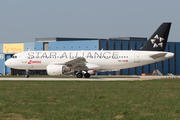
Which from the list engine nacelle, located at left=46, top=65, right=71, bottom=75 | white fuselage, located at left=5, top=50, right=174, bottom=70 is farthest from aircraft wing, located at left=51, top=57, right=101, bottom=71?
engine nacelle, located at left=46, top=65, right=71, bottom=75

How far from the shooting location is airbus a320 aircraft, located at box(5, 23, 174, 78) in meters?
40.4

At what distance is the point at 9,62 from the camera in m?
45.9

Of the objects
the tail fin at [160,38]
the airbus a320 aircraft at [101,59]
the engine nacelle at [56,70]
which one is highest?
the tail fin at [160,38]

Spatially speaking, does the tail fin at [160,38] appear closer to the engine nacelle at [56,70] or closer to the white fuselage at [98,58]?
the white fuselage at [98,58]

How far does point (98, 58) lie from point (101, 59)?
477 millimetres

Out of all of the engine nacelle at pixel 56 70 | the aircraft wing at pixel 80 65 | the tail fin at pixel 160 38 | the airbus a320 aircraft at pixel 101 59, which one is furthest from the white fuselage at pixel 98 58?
the engine nacelle at pixel 56 70

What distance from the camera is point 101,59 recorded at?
42.2 meters

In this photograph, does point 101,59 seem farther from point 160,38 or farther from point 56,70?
point 160,38

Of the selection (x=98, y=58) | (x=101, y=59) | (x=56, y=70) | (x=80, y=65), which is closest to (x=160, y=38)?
(x=101, y=59)

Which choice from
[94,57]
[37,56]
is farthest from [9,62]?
[94,57]

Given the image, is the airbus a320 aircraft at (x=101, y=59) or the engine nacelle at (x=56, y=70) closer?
the engine nacelle at (x=56, y=70)

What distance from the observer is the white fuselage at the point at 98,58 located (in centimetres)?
4109

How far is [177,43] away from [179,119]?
214 ft

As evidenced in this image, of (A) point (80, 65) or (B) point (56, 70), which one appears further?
(A) point (80, 65)
